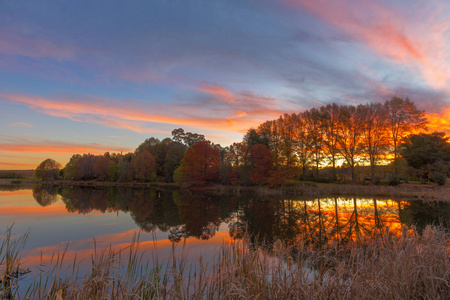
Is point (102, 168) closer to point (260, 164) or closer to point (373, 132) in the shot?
point (260, 164)

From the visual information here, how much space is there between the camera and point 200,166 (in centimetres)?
4966

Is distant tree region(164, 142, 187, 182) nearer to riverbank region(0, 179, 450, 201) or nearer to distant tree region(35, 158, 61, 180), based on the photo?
riverbank region(0, 179, 450, 201)

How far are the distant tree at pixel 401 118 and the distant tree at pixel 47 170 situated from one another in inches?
4105

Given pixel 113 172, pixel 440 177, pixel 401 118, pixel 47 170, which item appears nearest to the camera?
pixel 440 177

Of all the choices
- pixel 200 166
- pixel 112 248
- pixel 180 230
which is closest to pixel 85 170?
pixel 200 166

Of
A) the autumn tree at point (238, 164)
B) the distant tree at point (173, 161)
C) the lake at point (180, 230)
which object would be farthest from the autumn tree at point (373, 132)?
the distant tree at point (173, 161)

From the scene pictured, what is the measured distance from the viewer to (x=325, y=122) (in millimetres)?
43125

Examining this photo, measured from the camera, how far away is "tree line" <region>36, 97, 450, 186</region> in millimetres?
37188

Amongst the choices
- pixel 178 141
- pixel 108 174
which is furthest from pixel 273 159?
pixel 108 174

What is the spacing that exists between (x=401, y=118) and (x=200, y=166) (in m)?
34.2

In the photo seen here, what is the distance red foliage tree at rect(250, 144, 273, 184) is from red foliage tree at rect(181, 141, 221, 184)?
36.5 feet

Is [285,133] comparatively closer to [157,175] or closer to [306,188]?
[306,188]

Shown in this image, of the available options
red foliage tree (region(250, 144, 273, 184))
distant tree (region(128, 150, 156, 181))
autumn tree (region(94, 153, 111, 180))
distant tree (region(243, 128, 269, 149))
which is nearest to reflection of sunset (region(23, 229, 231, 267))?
red foliage tree (region(250, 144, 273, 184))

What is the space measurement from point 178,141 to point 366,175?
57.2 metres
